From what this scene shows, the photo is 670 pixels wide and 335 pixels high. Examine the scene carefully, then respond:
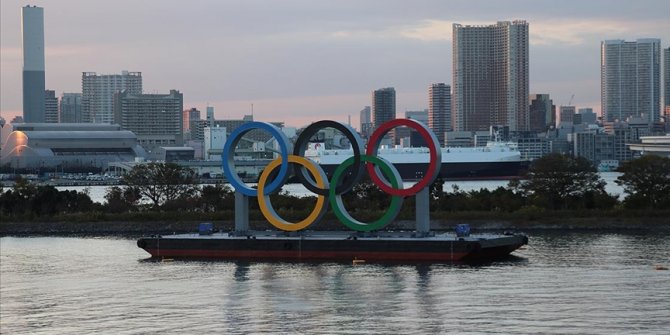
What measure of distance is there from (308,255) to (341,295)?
1137cm

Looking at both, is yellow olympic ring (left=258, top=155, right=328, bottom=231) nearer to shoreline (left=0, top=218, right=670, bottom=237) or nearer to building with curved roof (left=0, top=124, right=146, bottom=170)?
shoreline (left=0, top=218, right=670, bottom=237)

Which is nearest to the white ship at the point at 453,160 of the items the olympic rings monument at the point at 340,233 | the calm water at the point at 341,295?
the olympic rings monument at the point at 340,233

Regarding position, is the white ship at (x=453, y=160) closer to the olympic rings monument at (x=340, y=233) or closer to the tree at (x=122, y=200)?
the tree at (x=122, y=200)

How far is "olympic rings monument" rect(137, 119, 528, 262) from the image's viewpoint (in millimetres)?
45500

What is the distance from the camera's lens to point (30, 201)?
69.9 m

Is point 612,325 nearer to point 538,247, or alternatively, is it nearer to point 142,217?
point 538,247

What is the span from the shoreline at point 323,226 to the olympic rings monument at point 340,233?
Result: 10646 mm

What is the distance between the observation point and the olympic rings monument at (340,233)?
45.5m

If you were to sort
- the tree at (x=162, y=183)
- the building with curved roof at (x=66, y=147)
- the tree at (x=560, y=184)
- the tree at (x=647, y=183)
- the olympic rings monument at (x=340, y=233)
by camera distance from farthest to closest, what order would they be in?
1. the building with curved roof at (x=66, y=147)
2. the tree at (x=162, y=183)
3. the tree at (x=560, y=184)
4. the tree at (x=647, y=183)
5. the olympic rings monument at (x=340, y=233)

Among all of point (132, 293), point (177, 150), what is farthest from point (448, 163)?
point (132, 293)

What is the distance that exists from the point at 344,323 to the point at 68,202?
141ft

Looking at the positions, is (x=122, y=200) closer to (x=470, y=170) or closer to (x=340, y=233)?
(x=340, y=233)

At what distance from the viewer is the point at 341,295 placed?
3569cm

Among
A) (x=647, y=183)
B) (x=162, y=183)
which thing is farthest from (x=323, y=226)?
(x=647, y=183)
